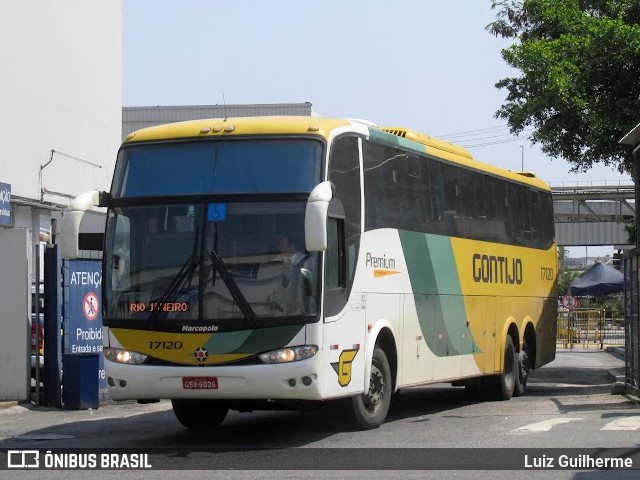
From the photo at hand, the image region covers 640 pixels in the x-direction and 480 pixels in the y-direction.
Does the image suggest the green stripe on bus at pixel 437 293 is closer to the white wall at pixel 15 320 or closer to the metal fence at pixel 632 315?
the metal fence at pixel 632 315

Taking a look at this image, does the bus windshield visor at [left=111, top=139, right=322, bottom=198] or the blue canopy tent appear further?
the blue canopy tent

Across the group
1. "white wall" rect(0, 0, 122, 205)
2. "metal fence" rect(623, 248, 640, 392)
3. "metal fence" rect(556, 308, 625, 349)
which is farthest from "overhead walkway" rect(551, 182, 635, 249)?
A: "metal fence" rect(623, 248, 640, 392)

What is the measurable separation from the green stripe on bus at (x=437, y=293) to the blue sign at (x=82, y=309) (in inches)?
198

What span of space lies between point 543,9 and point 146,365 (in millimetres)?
14806

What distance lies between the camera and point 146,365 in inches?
497

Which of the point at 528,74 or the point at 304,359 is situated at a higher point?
the point at 528,74

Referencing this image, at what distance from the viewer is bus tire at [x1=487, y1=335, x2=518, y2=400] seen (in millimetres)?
19578

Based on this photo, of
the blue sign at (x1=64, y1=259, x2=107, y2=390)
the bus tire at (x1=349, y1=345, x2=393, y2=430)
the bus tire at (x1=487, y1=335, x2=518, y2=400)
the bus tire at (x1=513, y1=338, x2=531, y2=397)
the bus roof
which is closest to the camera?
the bus roof

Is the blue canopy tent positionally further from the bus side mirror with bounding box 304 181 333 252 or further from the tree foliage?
the bus side mirror with bounding box 304 181 333 252

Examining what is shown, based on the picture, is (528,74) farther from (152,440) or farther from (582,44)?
(152,440)

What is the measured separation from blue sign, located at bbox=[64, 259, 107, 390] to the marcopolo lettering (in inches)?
226

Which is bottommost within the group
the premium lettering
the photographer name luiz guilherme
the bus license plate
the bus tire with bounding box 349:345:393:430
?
the photographer name luiz guilherme

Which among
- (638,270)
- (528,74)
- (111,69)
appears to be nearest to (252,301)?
(638,270)

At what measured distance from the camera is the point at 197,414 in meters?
14.7
